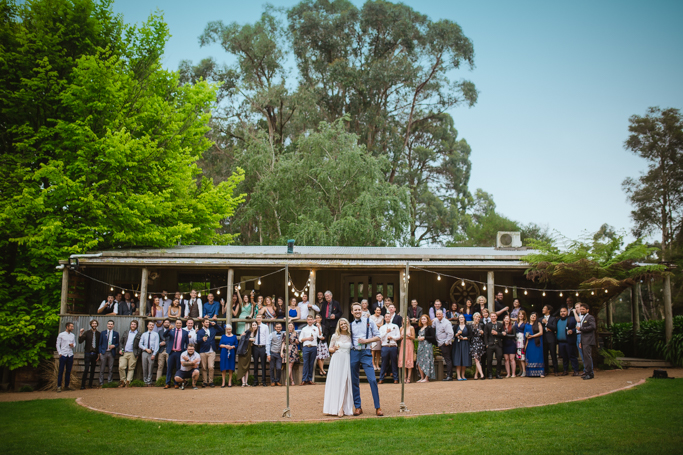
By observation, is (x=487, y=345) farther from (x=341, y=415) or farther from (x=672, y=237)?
(x=672, y=237)

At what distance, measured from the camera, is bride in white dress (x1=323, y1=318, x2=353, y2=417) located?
9477 mm

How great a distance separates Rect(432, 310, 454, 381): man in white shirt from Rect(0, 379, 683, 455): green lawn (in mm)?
4288

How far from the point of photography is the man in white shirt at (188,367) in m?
13.9

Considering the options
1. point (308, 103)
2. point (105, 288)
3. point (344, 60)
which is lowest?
point (105, 288)

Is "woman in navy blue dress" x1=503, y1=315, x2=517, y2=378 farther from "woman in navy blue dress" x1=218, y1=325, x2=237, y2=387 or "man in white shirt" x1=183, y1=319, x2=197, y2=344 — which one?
"man in white shirt" x1=183, y1=319, x2=197, y2=344

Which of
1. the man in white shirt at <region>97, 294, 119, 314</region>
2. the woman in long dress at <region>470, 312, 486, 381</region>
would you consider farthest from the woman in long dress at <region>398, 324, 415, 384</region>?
the man in white shirt at <region>97, 294, 119, 314</region>

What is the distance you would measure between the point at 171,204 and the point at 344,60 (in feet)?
62.6

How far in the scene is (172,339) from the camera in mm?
14578

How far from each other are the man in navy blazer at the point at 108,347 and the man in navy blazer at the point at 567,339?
37.5 feet

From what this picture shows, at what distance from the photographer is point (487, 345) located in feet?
46.0

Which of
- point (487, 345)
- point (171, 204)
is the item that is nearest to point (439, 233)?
point (171, 204)

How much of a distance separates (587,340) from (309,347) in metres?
6.37

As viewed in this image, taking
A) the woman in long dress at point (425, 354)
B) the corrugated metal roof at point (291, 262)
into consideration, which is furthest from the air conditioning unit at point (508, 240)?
the woman in long dress at point (425, 354)

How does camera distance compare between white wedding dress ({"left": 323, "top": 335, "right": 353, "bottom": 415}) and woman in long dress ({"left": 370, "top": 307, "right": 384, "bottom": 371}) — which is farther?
woman in long dress ({"left": 370, "top": 307, "right": 384, "bottom": 371})
